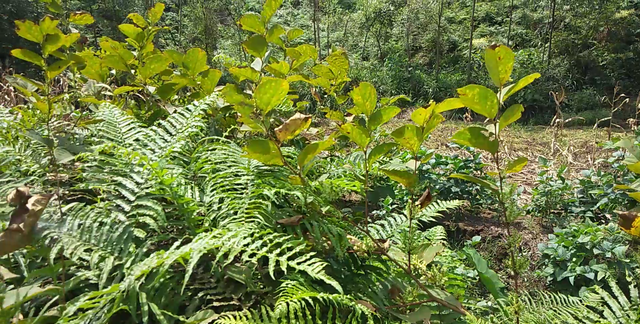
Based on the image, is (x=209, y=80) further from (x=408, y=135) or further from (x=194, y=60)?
(x=408, y=135)

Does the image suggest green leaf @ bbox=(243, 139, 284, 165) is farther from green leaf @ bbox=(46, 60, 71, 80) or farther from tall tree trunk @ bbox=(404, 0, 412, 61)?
tall tree trunk @ bbox=(404, 0, 412, 61)

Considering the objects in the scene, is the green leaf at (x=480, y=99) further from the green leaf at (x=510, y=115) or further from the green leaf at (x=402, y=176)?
the green leaf at (x=402, y=176)

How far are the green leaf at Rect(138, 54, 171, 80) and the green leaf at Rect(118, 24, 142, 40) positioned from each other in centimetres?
19

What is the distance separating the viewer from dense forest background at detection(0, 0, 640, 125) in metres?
10.2

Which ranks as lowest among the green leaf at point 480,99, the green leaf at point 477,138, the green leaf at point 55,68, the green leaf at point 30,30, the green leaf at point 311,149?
the green leaf at point 311,149

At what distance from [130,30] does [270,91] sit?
912 mm

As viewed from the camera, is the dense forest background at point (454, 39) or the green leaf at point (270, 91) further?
the dense forest background at point (454, 39)

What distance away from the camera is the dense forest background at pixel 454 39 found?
10.2 metres

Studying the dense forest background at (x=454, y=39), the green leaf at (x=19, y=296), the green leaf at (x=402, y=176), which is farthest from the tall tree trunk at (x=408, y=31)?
the green leaf at (x=19, y=296)

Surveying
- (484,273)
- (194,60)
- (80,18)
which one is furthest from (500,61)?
(80,18)

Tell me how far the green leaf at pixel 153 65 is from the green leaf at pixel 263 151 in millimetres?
714

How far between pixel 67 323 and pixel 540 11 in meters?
14.6

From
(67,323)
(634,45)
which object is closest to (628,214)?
(67,323)

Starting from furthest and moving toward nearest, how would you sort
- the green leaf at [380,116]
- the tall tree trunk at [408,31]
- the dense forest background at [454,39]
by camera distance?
the tall tree trunk at [408,31] < the dense forest background at [454,39] < the green leaf at [380,116]
